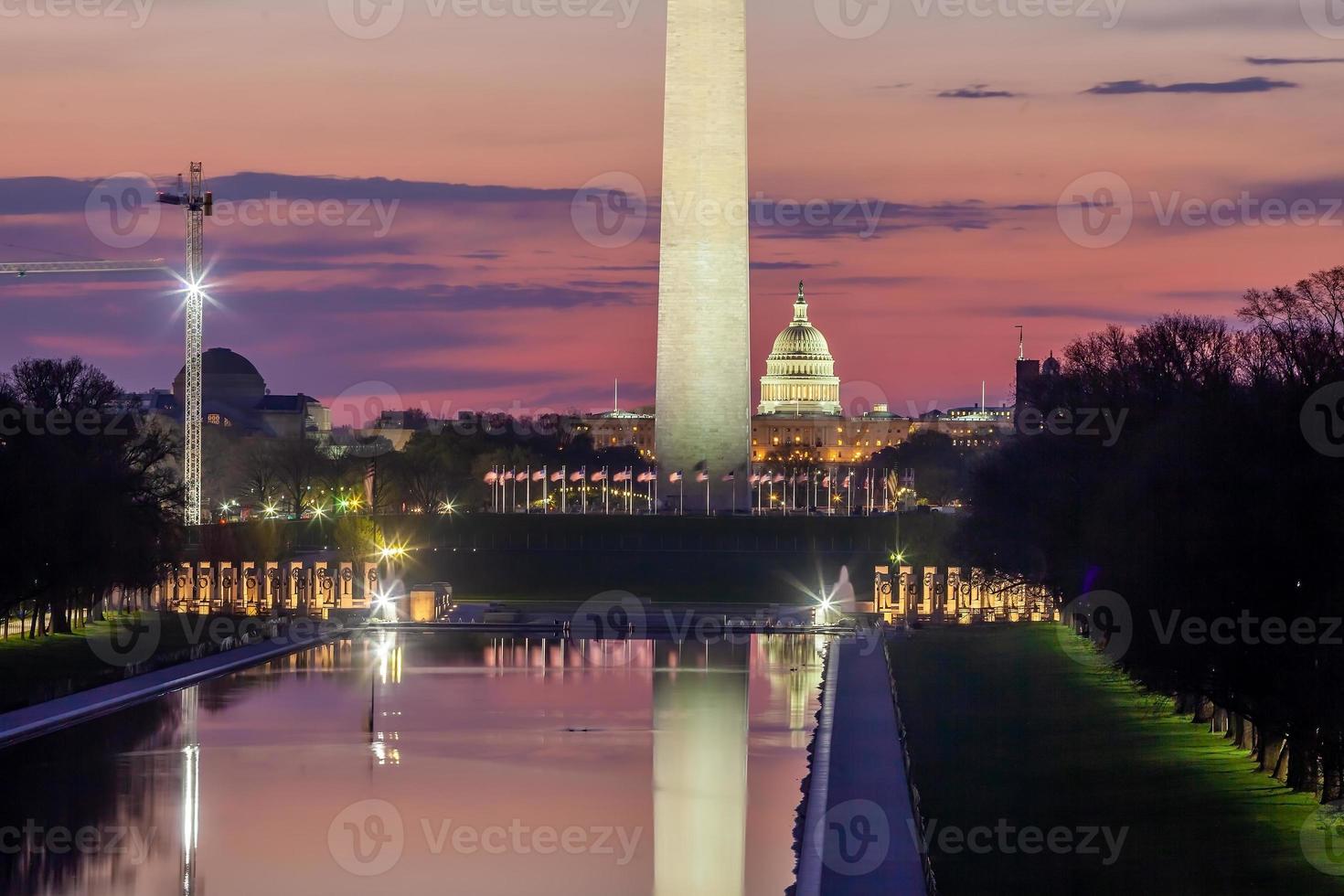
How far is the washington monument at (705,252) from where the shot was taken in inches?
3071

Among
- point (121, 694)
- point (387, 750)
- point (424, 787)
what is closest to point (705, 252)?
point (121, 694)

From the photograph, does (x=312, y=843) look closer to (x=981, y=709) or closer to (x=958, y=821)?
(x=958, y=821)

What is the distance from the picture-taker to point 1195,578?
30.7 meters

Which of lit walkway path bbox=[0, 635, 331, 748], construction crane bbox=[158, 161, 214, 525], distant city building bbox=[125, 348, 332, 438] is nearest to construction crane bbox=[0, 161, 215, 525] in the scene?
construction crane bbox=[158, 161, 214, 525]

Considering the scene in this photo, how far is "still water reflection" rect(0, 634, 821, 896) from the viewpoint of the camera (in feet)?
85.0

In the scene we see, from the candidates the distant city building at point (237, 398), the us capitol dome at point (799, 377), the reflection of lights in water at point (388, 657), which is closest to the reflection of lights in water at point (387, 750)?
the reflection of lights in water at point (388, 657)

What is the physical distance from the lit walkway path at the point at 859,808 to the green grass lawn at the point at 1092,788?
0.44 meters

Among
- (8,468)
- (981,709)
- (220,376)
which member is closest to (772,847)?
(981,709)

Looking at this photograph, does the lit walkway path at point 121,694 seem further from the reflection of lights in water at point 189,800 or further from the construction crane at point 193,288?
the construction crane at point 193,288

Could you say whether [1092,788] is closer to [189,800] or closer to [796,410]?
[189,800]

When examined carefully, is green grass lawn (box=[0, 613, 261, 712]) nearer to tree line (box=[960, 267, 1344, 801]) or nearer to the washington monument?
tree line (box=[960, 267, 1344, 801])

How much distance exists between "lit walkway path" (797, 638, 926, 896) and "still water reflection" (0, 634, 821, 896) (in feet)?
2.01

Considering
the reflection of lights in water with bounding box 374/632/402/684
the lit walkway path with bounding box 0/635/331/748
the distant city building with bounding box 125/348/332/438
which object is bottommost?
the reflection of lights in water with bounding box 374/632/402/684

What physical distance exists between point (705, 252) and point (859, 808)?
5424 cm
